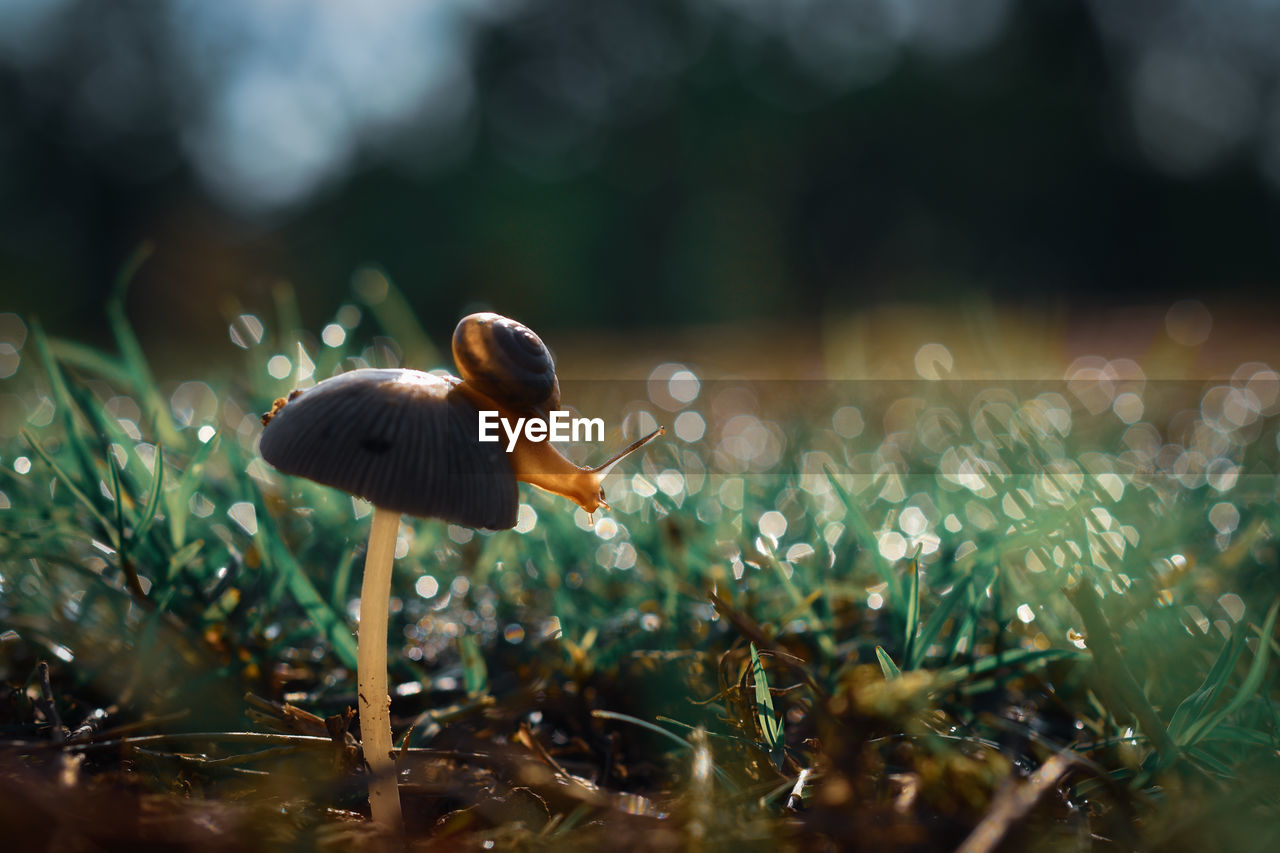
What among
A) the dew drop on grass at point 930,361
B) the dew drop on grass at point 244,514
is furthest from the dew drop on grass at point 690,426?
the dew drop on grass at point 244,514

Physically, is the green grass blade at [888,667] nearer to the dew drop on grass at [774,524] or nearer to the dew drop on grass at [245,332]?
the dew drop on grass at [774,524]

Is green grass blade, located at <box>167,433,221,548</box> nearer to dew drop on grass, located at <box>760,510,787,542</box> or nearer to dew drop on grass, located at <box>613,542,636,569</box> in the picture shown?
dew drop on grass, located at <box>613,542,636,569</box>

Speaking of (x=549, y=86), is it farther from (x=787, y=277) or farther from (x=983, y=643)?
(x=983, y=643)

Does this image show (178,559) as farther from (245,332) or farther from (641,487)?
(641,487)

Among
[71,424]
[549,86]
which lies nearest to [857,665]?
[71,424]

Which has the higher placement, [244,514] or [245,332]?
[245,332]

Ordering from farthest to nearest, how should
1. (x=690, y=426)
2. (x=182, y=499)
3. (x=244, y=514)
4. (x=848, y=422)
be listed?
1. (x=690, y=426)
2. (x=848, y=422)
3. (x=244, y=514)
4. (x=182, y=499)

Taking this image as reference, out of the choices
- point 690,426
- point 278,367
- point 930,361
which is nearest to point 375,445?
point 278,367
